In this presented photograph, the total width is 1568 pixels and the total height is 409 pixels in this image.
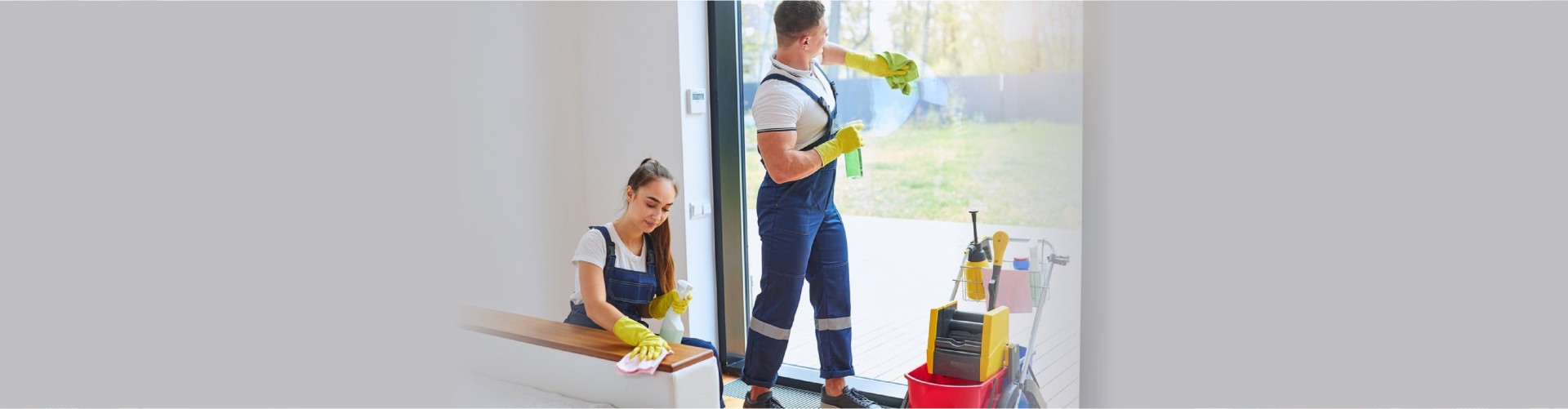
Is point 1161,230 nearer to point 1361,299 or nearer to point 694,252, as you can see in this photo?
point 1361,299

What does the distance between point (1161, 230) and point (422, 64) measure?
4.49 feet

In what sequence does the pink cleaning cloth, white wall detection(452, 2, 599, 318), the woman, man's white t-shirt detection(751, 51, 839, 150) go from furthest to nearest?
white wall detection(452, 2, 599, 318)
man's white t-shirt detection(751, 51, 839, 150)
the woman
the pink cleaning cloth

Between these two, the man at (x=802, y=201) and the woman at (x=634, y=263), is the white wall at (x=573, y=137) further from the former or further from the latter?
the woman at (x=634, y=263)

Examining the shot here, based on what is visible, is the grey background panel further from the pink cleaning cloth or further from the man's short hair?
the pink cleaning cloth

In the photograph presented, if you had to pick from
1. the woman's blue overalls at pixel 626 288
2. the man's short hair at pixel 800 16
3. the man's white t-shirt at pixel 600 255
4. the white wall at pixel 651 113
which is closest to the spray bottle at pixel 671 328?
the woman's blue overalls at pixel 626 288

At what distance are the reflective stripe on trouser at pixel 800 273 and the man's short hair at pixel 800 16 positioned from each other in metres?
0.35

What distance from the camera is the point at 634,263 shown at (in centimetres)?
242

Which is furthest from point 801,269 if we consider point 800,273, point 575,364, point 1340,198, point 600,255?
point 1340,198

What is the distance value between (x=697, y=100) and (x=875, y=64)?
2.17ft

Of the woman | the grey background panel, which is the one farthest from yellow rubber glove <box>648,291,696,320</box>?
the grey background panel

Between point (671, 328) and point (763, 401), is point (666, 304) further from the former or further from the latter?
point (763, 401)

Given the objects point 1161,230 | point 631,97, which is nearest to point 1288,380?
point 1161,230

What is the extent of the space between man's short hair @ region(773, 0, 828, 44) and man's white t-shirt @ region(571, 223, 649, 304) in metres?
0.63

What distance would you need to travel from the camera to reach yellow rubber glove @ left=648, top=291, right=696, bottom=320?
2.42 m
